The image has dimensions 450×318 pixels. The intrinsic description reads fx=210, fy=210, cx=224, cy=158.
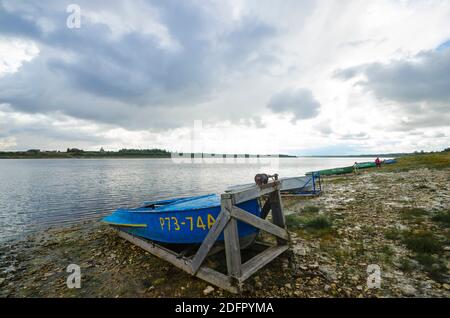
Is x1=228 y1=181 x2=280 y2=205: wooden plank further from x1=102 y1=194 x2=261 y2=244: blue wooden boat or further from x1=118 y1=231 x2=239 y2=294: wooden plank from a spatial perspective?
x1=118 y1=231 x2=239 y2=294: wooden plank

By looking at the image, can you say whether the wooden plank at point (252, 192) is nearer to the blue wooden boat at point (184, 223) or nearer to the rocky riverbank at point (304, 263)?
the blue wooden boat at point (184, 223)

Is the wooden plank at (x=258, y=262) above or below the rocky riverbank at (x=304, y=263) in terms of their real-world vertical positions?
above

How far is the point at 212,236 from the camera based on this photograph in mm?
5215

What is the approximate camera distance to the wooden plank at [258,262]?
503 cm

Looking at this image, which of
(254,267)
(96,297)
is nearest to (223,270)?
(254,267)

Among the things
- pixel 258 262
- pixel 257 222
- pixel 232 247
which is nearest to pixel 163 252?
pixel 232 247

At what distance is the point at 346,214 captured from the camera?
10.8m

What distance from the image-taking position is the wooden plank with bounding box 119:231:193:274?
6082 millimetres

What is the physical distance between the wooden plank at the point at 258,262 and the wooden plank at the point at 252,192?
1.70m

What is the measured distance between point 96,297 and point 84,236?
6.52 meters

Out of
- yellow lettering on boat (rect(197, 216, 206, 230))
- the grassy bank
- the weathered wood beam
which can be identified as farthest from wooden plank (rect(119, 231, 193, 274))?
the grassy bank

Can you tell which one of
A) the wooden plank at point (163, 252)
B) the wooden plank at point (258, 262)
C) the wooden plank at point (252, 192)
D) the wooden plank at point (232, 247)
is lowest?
the wooden plank at point (163, 252)

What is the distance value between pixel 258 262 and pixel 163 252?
322 centimetres

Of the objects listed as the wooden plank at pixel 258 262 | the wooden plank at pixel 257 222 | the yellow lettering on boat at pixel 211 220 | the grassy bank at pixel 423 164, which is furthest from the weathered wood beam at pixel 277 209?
the grassy bank at pixel 423 164
